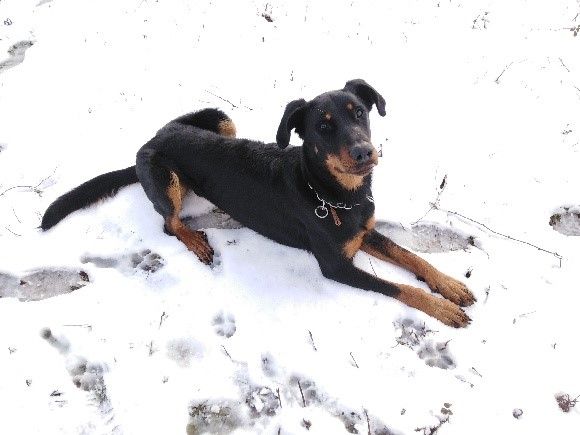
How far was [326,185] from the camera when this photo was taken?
3510mm

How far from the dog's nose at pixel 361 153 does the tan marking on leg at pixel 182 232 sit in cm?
169

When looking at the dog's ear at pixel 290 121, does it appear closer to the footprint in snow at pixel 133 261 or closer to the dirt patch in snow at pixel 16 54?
the footprint in snow at pixel 133 261

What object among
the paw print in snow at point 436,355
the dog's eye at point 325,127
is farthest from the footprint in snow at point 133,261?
the paw print in snow at point 436,355

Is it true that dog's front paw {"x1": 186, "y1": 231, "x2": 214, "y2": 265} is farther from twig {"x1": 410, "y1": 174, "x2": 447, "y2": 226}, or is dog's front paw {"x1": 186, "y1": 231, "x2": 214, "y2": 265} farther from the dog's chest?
twig {"x1": 410, "y1": 174, "x2": 447, "y2": 226}

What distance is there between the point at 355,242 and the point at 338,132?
2.87 feet

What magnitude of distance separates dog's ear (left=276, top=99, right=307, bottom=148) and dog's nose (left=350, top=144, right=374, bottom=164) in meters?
0.53

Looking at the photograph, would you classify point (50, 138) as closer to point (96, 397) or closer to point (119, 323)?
point (119, 323)

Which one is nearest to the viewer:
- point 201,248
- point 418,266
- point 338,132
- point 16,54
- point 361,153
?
point 361,153

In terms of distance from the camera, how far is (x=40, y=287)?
4.16 meters

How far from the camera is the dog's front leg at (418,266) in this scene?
3.64 meters

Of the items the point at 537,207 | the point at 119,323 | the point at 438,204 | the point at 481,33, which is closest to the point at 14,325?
the point at 119,323

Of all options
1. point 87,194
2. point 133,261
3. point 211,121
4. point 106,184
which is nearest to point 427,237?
point 211,121

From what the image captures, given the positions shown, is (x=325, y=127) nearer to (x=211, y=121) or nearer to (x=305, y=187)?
(x=305, y=187)

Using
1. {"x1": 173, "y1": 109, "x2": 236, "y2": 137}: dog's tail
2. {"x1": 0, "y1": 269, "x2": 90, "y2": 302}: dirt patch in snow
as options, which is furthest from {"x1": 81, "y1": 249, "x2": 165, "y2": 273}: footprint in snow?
{"x1": 173, "y1": 109, "x2": 236, "y2": 137}: dog's tail
